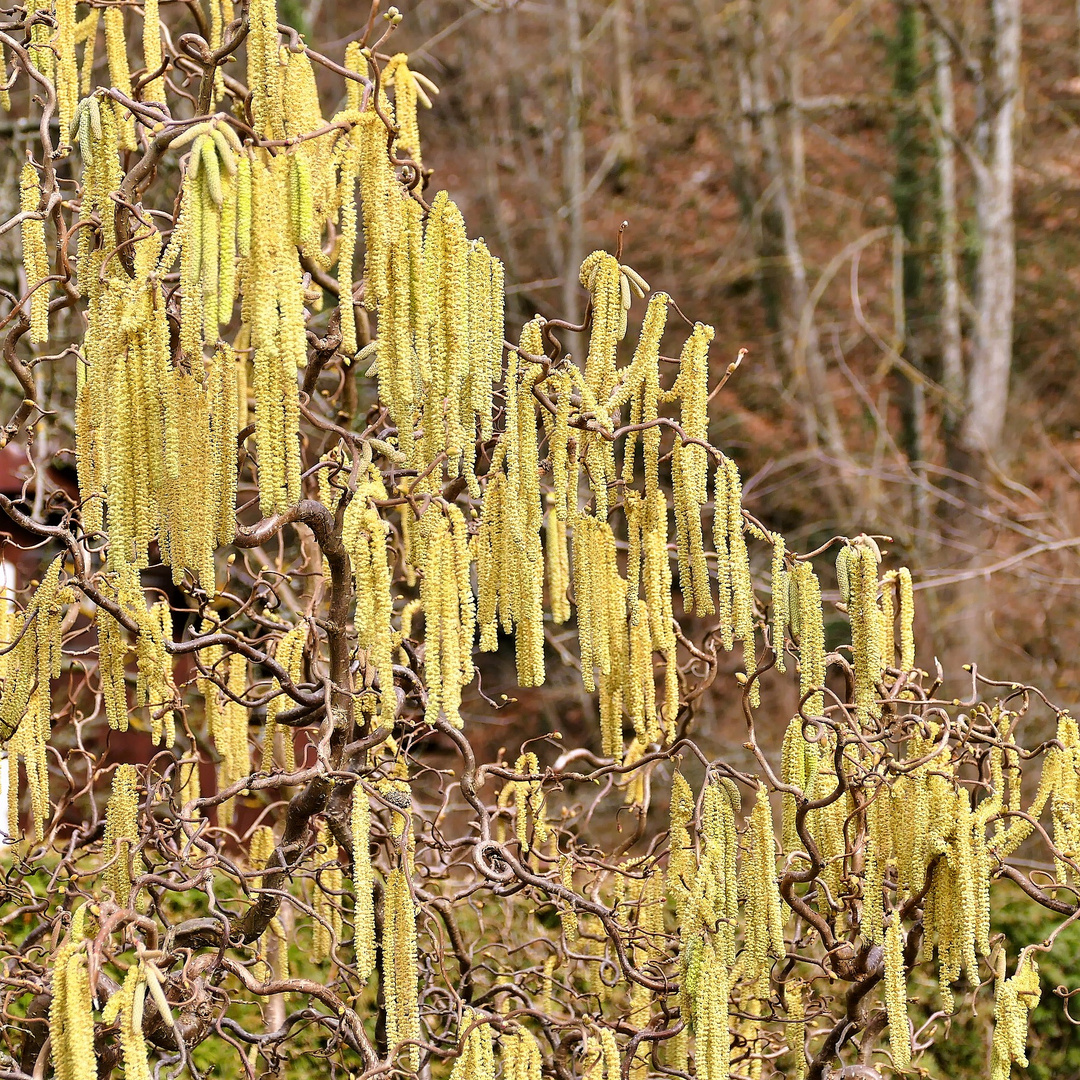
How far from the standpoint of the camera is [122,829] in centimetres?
269

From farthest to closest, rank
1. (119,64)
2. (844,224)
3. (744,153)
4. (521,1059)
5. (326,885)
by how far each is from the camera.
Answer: (844,224), (744,153), (326,885), (119,64), (521,1059)

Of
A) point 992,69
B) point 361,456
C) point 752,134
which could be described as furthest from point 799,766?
point 752,134

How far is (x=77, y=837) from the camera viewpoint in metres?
3.14

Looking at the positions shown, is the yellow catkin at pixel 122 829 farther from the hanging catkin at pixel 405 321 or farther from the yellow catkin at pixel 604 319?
the yellow catkin at pixel 604 319

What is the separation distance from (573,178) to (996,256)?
148 inches

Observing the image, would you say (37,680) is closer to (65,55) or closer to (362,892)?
(362,892)

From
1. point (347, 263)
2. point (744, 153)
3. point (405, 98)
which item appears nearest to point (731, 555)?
point (347, 263)

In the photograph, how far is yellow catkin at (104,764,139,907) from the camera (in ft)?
8.78

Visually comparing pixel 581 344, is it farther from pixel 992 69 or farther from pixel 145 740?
pixel 145 740

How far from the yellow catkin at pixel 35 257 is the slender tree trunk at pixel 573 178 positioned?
8.69 meters

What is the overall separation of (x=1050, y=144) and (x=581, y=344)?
6.53 m

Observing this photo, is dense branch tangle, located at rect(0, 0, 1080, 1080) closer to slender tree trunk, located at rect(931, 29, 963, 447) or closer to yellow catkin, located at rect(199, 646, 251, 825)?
yellow catkin, located at rect(199, 646, 251, 825)

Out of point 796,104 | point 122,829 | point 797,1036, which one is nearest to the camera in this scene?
point 122,829

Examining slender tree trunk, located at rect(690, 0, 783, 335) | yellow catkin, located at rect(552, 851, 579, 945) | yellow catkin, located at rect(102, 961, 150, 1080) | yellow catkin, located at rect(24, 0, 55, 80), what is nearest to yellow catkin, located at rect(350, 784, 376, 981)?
yellow catkin, located at rect(102, 961, 150, 1080)
